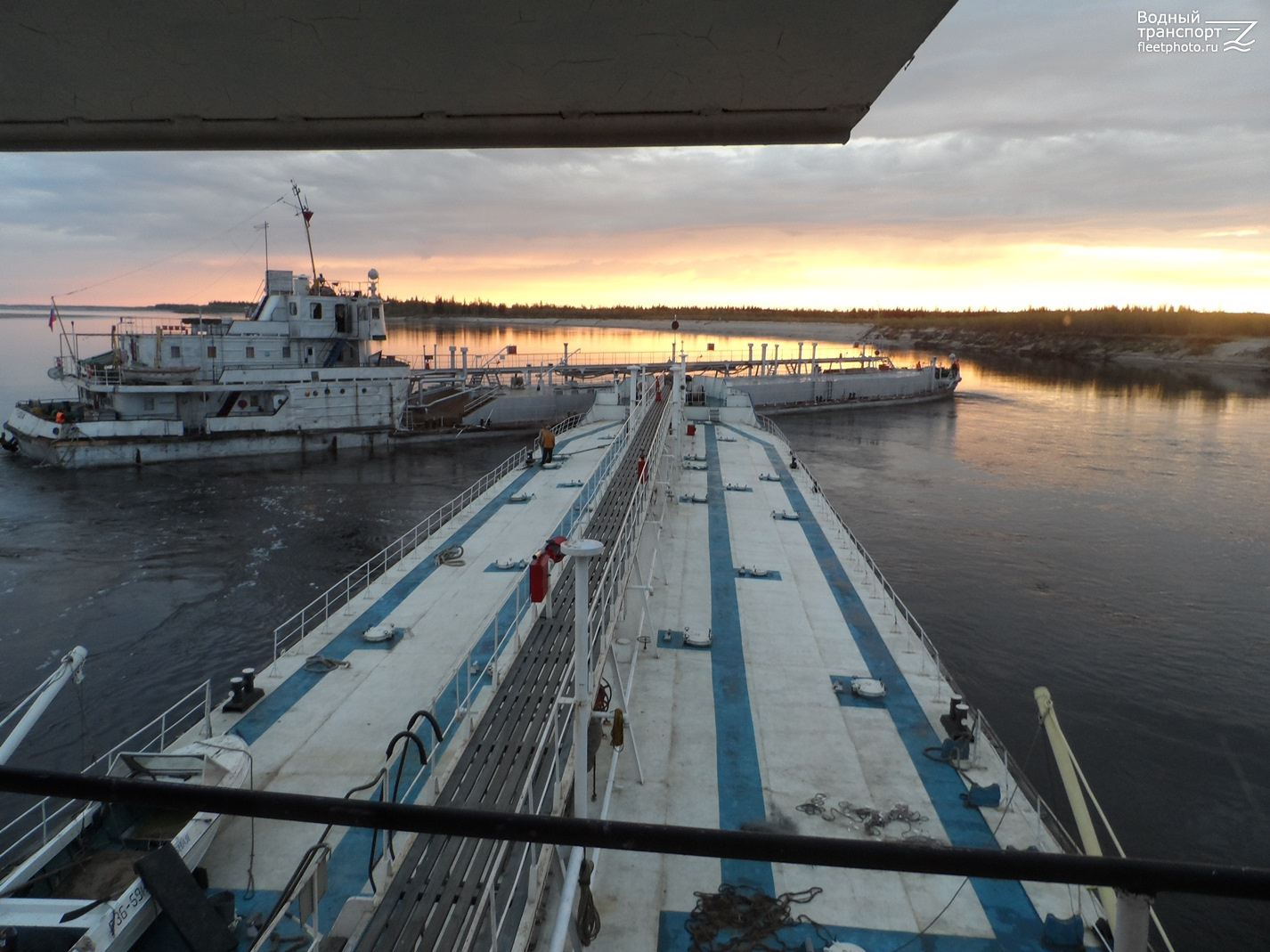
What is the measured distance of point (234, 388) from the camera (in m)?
51.7

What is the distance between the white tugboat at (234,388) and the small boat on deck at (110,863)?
42.5 meters

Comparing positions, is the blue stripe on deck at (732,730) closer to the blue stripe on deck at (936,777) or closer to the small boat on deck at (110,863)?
the blue stripe on deck at (936,777)

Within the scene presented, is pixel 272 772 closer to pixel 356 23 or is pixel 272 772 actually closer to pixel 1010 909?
pixel 1010 909

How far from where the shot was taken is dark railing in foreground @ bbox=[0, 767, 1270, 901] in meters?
1.89

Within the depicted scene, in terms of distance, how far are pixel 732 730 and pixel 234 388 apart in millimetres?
46768

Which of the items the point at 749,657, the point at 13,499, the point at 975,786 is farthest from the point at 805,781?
the point at 13,499

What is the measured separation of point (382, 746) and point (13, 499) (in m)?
37.0

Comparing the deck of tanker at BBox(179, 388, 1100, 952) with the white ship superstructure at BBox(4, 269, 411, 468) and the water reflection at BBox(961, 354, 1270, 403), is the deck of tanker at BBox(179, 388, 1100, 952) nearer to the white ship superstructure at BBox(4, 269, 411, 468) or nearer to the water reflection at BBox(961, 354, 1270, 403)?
the white ship superstructure at BBox(4, 269, 411, 468)

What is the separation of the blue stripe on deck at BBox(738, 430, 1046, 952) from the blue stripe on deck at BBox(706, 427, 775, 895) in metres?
2.87

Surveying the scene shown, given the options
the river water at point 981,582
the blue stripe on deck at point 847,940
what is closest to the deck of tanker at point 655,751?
the blue stripe on deck at point 847,940

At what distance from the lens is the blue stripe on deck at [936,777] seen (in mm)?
10727

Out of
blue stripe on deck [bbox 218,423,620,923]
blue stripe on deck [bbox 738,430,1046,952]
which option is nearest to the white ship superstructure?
blue stripe on deck [bbox 218,423,620,923]

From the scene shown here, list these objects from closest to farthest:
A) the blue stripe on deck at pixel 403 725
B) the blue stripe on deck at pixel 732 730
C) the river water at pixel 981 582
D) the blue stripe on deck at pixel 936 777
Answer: the blue stripe on deck at pixel 936 777, the blue stripe on deck at pixel 403 725, the blue stripe on deck at pixel 732 730, the river water at pixel 981 582

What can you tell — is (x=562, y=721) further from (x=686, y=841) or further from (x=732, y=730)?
(x=686, y=841)
